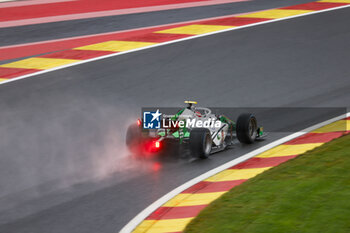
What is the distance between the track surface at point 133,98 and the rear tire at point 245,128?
21 cm

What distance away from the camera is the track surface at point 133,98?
11.1 meters

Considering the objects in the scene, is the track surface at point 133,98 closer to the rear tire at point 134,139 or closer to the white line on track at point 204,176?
the white line on track at point 204,176

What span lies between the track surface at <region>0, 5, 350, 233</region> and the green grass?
1525 millimetres

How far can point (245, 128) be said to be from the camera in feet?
44.3

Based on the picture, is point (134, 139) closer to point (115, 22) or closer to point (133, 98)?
point (133, 98)

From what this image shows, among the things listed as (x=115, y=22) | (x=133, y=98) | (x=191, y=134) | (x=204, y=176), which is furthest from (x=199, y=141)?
(x=115, y=22)

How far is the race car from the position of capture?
12.7 m

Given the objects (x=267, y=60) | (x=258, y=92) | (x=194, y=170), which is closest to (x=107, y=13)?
(x=267, y=60)

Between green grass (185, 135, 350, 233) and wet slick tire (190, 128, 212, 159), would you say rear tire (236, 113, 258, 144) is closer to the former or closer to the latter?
wet slick tire (190, 128, 212, 159)

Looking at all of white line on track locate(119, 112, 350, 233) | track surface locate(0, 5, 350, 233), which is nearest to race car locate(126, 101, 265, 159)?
track surface locate(0, 5, 350, 233)

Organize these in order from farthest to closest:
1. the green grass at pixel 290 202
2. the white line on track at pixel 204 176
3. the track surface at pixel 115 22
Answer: the track surface at pixel 115 22 < the white line on track at pixel 204 176 < the green grass at pixel 290 202

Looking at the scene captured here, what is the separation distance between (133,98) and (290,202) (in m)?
8.03

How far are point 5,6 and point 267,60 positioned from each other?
35.2ft

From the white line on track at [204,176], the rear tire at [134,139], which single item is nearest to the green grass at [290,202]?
the white line on track at [204,176]
